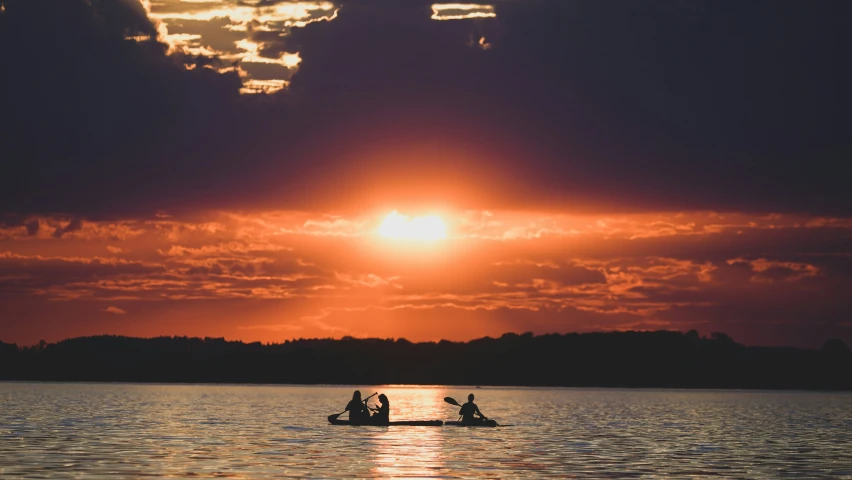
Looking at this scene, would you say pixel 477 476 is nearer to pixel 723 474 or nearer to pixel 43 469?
pixel 723 474

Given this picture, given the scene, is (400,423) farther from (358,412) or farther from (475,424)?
(475,424)

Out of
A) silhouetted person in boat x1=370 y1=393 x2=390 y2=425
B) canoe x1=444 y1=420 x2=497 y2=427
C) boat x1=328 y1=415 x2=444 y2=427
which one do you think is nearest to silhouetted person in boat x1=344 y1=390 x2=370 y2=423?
boat x1=328 y1=415 x2=444 y2=427

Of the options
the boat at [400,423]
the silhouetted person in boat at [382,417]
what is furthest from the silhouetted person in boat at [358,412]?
the silhouetted person in boat at [382,417]

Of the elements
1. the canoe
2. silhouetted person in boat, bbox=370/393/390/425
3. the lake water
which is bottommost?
the lake water

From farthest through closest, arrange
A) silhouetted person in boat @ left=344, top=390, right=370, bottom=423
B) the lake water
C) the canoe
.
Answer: the canoe → silhouetted person in boat @ left=344, top=390, right=370, bottom=423 → the lake water

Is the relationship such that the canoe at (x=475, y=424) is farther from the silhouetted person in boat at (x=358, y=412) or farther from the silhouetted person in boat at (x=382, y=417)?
the silhouetted person in boat at (x=358, y=412)

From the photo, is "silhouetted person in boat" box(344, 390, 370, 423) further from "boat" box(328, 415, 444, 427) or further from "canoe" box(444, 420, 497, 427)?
"canoe" box(444, 420, 497, 427)

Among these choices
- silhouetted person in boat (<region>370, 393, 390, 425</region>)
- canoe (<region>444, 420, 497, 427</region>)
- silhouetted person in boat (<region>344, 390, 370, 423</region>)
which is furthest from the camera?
canoe (<region>444, 420, 497, 427</region>)

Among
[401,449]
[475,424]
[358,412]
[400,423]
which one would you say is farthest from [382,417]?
[401,449]

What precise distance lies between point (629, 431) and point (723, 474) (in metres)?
32.1

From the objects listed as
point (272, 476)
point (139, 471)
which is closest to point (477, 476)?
point (272, 476)

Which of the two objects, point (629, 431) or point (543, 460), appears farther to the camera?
point (629, 431)

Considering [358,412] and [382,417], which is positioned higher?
[358,412]

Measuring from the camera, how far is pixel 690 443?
68438 millimetres
